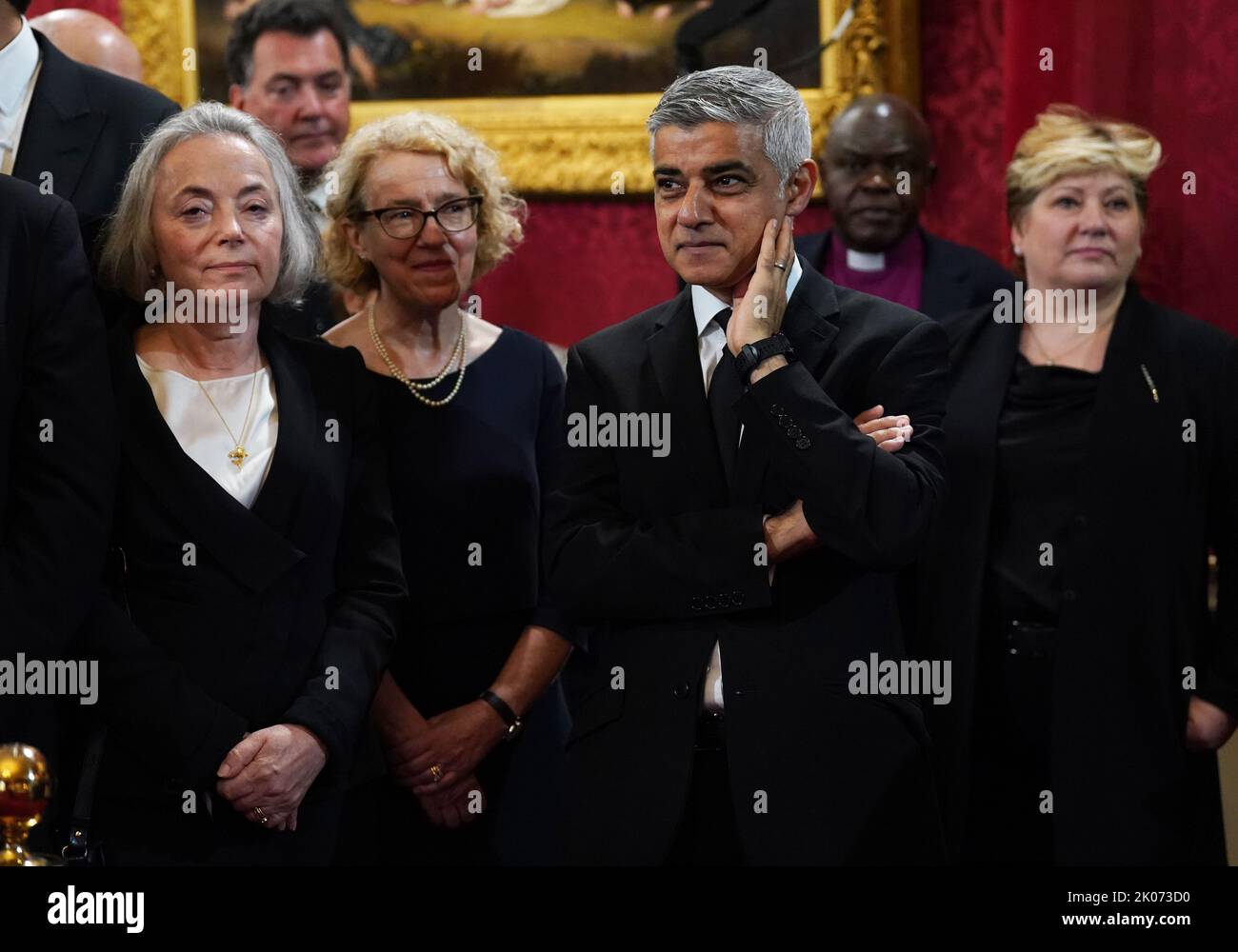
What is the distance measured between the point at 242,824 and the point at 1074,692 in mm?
1683

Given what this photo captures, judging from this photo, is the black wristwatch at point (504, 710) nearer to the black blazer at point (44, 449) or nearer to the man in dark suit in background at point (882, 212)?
the black blazer at point (44, 449)

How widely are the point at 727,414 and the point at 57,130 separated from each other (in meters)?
1.50

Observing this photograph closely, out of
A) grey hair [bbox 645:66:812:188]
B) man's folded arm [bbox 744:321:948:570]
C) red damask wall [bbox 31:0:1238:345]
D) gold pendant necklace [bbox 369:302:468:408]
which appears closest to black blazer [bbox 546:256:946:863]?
man's folded arm [bbox 744:321:948:570]

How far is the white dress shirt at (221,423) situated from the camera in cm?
288

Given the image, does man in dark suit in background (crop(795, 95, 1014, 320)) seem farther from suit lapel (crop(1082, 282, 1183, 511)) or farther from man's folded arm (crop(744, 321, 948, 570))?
man's folded arm (crop(744, 321, 948, 570))

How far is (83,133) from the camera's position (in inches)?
127

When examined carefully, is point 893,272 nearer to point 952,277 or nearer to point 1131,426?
point 952,277

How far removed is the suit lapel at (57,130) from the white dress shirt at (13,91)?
2 centimetres

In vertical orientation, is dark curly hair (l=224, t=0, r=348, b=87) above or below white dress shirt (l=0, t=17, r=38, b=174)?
above

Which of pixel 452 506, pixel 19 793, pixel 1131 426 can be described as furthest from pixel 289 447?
pixel 1131 426

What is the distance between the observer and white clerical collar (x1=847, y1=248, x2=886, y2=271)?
4570 millimetres

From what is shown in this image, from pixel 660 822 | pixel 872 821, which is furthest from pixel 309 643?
pixel 872 821

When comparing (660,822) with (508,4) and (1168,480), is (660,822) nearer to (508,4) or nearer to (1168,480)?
(1168,480)

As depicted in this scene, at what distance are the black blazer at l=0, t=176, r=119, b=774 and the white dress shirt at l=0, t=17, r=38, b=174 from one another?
504 mm
